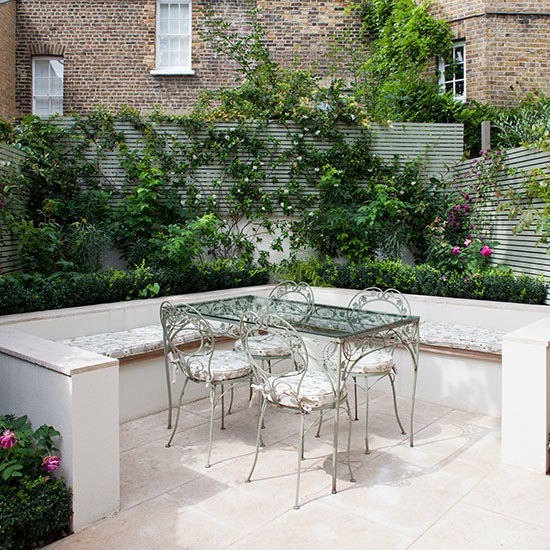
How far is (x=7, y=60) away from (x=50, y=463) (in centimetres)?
1124

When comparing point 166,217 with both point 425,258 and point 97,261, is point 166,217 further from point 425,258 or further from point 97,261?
point 425,258

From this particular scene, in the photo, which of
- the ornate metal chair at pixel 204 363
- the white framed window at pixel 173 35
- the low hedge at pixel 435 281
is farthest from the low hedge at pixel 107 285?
the white framed window at pixel 173 35

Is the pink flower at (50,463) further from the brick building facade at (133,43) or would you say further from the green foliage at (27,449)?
the brick building facade at (133,43)

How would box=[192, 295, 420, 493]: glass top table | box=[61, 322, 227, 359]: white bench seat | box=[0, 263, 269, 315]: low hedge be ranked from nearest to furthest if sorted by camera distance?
box=[192, 295, 420, 493]: glass top table
box=[61, 322, 227, 359]: white bench seat
box=[0, 263, 269, 315]: low hedge

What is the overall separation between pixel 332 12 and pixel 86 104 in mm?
5594

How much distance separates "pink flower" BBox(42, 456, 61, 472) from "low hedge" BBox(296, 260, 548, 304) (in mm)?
→ 4408

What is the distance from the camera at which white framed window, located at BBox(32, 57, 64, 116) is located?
12.2 meters

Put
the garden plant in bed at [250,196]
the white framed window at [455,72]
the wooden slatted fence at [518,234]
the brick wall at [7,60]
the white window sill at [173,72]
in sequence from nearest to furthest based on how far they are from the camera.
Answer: the wooden slatted fence at [518,234] < the garden plant in bed at [250,196] < the white framed window at [455,72] < the brick wall at [7,60] < the white window sill at [173,72]

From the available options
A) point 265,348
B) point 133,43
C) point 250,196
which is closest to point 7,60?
point 133,43

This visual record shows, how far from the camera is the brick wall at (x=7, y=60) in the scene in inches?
446

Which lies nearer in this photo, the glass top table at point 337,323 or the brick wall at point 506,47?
the glass top table at point 337,323

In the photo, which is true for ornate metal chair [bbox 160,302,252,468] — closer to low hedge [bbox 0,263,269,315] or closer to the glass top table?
the glass top table

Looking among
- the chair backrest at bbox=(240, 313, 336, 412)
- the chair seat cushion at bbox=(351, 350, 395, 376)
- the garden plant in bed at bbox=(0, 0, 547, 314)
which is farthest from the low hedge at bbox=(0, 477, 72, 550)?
the garden plant in bed at bbox=(0, 0, 547, 314)

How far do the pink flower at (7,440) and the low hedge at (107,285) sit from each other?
92.1 inches
